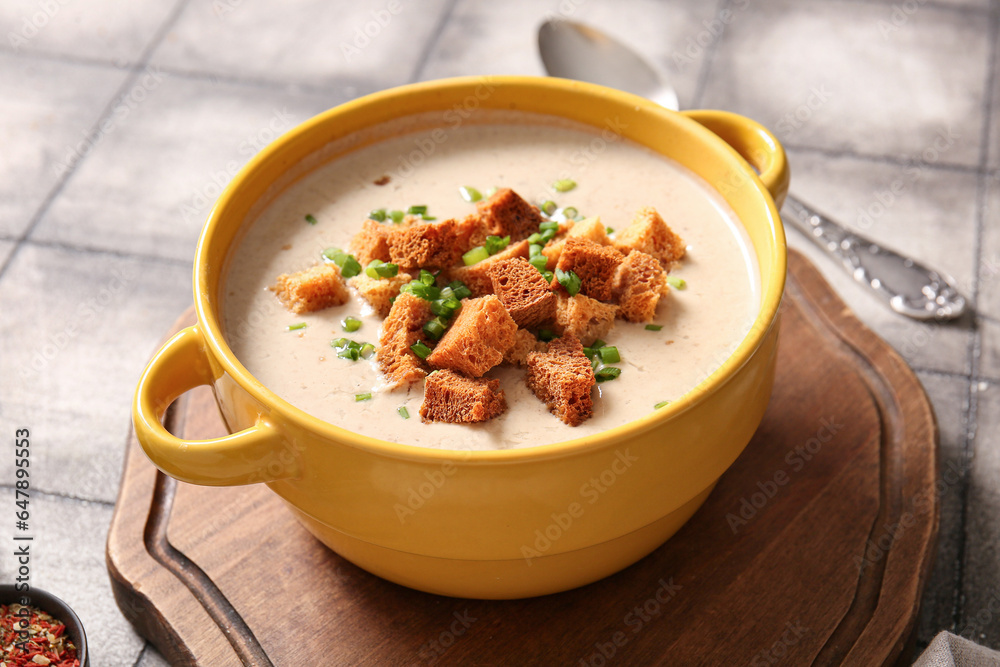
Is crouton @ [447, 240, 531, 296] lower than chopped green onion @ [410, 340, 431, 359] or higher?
higher

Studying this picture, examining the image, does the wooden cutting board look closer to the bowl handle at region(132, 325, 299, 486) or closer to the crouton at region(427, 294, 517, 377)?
the bowl handle at region(132, 325, 299, 486)

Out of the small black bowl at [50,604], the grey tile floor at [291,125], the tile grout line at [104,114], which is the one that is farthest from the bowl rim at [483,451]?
the tile grout line at [104,114]

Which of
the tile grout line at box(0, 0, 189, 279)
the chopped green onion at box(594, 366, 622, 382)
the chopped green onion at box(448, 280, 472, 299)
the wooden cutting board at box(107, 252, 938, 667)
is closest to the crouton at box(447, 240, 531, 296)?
the chopped green onion at box(448, 280, 472, 299)

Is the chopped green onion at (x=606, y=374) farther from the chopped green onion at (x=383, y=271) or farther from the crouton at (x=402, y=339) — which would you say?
the chopped green onion at (x=383, y=271)

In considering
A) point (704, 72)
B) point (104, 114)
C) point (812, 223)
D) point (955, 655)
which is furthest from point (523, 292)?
point (104, 114)

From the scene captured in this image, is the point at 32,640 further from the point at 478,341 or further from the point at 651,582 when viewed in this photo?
the point at 651,582

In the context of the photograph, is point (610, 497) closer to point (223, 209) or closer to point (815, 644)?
point (815, 644)

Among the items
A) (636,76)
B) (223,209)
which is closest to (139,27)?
(636,76)
